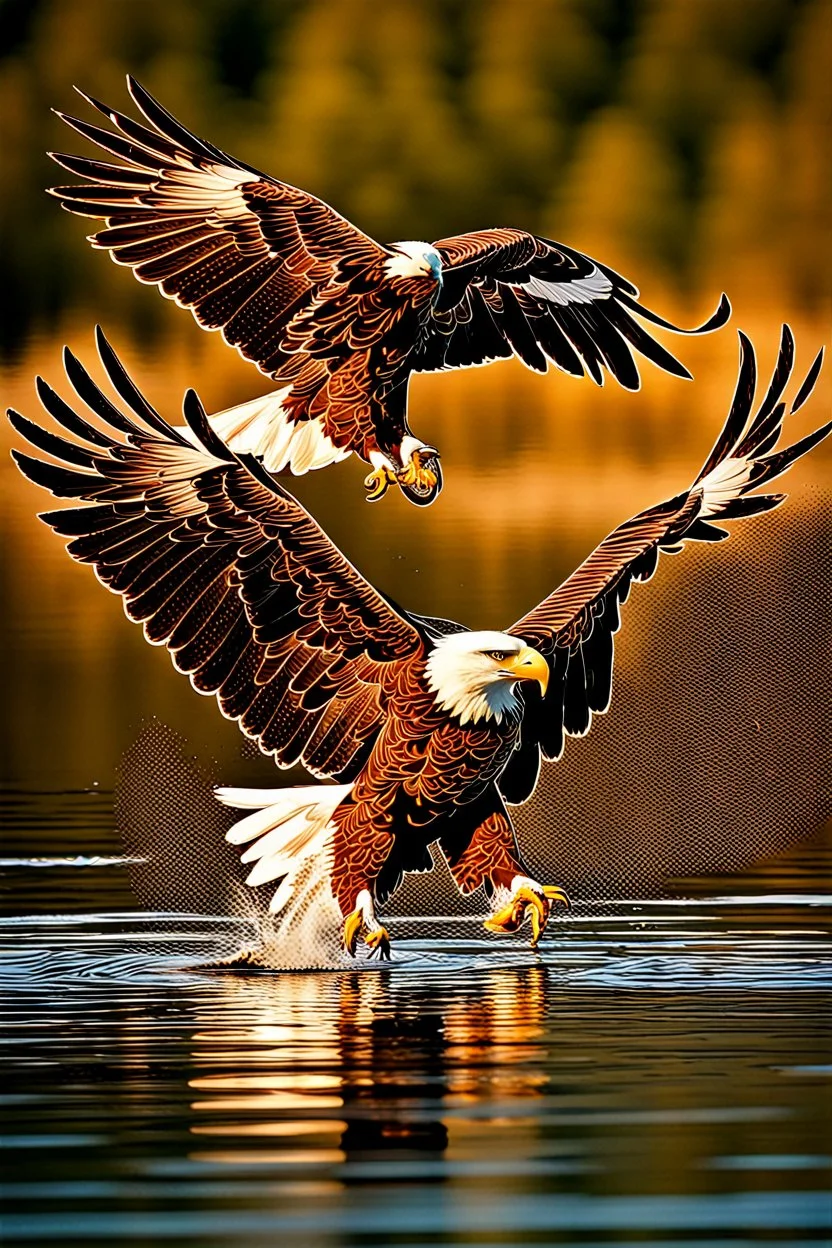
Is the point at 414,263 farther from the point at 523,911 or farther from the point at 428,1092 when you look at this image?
the point at 428,1092

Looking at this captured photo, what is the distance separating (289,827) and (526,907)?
2.69 feet

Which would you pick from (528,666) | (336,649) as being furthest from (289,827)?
(528,666)

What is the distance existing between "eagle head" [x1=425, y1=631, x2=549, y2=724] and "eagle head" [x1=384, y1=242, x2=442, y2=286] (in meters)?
1.38

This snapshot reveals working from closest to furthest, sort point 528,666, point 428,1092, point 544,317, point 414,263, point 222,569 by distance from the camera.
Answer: point 428,1092, point 528,666, point 222,569, point 414,263, point 544,317

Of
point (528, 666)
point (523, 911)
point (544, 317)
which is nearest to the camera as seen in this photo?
point (528, 666)

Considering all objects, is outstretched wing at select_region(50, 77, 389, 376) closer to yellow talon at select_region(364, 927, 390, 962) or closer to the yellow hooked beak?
the yellow hooked beak

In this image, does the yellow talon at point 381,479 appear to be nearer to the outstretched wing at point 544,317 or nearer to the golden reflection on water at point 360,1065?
the outstretched wing at point 544,317

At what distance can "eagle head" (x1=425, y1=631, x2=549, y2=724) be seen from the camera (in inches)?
361

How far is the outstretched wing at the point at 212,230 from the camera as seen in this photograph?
1001cm

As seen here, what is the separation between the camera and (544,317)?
10.9m

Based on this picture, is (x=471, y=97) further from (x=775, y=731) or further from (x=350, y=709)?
(x=350, y=709)

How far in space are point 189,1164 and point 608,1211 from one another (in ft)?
2.95

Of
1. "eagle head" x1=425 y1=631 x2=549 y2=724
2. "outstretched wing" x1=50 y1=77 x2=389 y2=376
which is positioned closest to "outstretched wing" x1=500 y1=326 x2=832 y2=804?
"eagle head" x1=425 y1=631 x2=549 y2=724

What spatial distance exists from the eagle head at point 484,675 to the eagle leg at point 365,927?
713 millimetres
